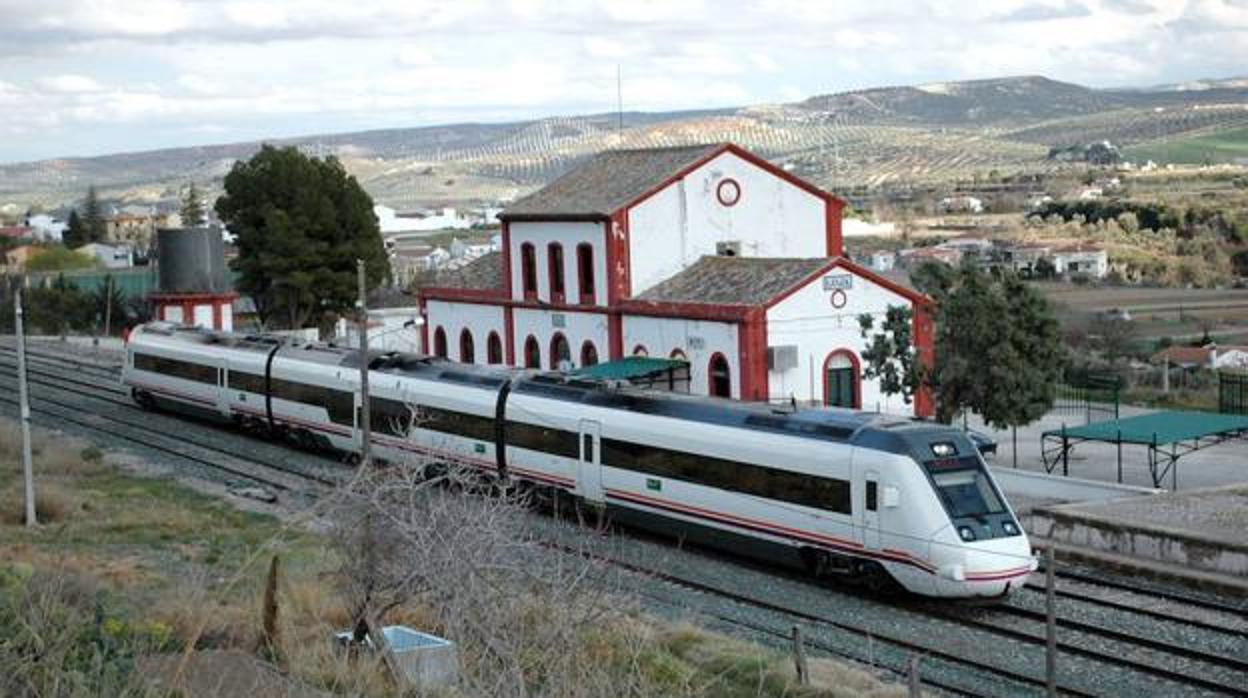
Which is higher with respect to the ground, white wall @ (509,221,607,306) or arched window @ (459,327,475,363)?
white wall @ (509,221,607,306)

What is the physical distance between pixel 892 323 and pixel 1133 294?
62.3 m

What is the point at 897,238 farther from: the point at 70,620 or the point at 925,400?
the point at 70,620

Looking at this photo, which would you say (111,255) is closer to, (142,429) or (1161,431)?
(142,429)

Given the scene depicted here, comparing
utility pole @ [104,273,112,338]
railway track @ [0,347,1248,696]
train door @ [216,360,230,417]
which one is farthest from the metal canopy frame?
utility pole @ [104,273,112,338]

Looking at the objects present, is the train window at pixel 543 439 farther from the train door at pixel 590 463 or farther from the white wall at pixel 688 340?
the white wall at pixel 688 340

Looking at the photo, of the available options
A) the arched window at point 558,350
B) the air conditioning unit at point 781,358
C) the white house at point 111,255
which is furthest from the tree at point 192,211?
the air conditioning unit at point 781,358

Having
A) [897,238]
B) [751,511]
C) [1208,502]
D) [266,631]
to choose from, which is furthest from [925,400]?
[897,238]

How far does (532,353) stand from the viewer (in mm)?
44281

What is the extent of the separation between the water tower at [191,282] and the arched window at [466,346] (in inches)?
481

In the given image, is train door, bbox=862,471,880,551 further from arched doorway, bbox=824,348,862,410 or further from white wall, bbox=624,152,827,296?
white wall, bbox=624,152,827,296

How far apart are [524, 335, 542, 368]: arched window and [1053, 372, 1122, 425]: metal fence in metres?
13.1

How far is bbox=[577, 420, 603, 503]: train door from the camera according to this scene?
2566cm

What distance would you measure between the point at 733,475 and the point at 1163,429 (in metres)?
9.14

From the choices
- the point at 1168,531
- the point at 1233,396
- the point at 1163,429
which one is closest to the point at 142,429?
the point at 1163,429
